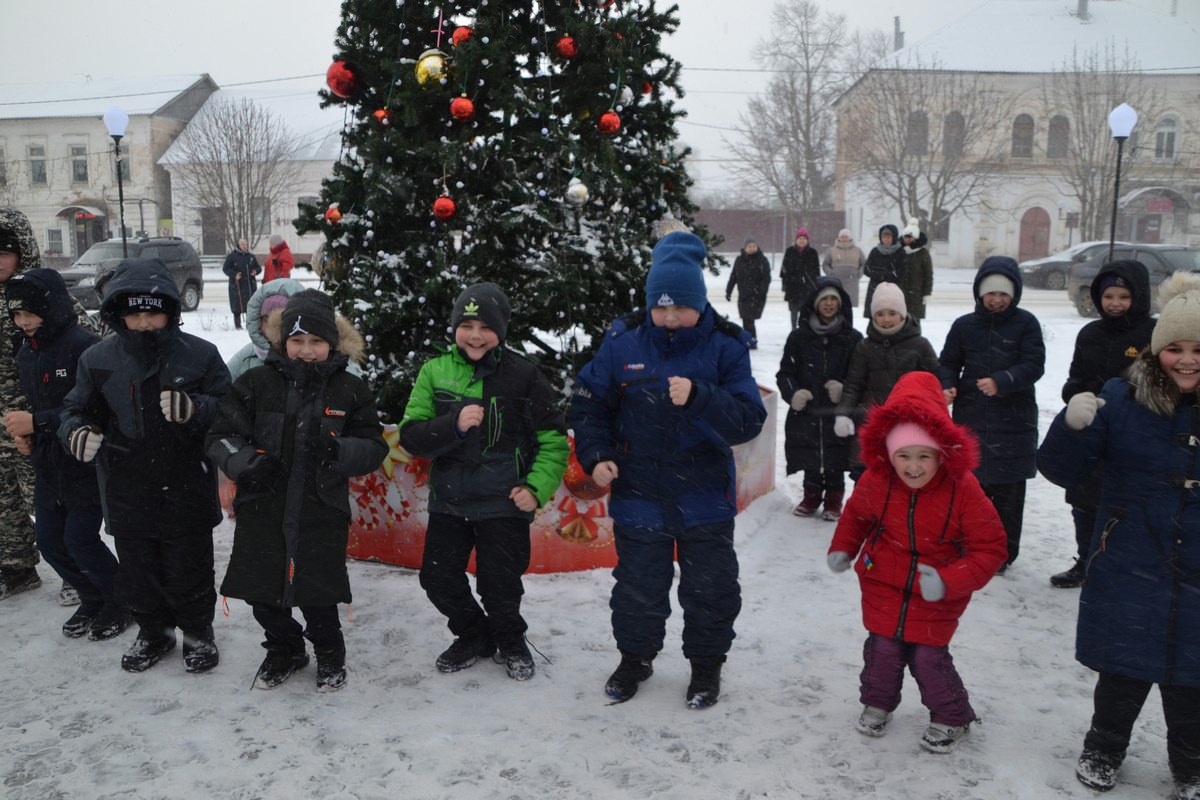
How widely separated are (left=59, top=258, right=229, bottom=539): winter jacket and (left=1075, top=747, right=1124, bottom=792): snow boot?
370cm

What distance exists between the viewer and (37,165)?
4634cm

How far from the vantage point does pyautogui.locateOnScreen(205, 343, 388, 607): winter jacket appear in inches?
152

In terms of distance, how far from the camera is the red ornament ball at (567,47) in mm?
5203

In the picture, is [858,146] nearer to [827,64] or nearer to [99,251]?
[827,64]

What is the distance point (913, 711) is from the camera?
150 inches

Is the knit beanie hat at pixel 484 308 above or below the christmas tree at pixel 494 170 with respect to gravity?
below

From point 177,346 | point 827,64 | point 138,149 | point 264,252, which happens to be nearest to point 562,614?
point 177,346

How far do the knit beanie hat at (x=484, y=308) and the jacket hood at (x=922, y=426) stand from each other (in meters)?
1.60

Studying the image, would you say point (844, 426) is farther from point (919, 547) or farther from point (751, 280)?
point (751, 280)

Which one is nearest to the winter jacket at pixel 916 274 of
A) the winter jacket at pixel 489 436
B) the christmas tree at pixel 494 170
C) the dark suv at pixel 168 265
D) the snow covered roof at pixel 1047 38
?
the christmas tree at pixel 494 170

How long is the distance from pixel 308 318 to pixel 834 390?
360 cm

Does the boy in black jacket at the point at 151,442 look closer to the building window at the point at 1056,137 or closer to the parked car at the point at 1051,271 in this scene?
the parked car at the point at 1051,271

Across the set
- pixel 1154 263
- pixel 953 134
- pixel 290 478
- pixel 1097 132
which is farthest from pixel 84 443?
pixel 953 134

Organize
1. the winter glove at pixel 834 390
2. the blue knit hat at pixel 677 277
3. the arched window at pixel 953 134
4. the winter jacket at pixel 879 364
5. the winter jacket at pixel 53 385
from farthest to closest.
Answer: the arched window at pixel 953 134 < the winter glove at pixel 834 390 < the winter jacket at pixel 879 364 < the winter jacket at pixel 53 385 < the blue knit hat at pixel 677 277
